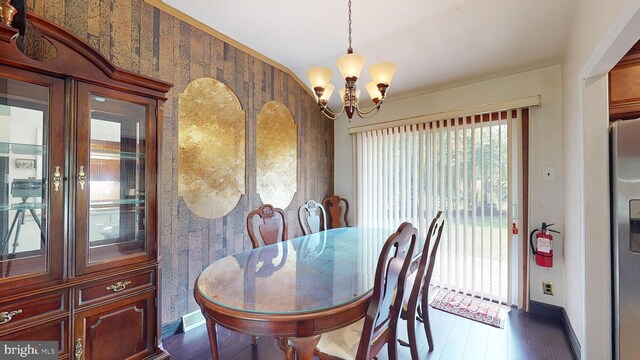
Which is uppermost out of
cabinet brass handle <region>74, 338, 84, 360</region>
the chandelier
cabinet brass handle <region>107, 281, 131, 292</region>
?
the chandelier

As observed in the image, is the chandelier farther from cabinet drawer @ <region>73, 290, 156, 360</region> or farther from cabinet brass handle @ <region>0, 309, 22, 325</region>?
cabinet brass handle @ <region>0, 309, 22, 325</region>

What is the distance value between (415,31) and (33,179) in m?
2.93

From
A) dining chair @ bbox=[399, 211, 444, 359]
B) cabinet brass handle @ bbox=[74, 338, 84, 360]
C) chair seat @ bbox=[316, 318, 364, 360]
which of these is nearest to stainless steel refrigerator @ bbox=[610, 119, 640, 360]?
dining chair @ bbox=[399, 211, 444, 359]

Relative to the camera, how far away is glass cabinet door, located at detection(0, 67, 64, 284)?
1316 millimetres

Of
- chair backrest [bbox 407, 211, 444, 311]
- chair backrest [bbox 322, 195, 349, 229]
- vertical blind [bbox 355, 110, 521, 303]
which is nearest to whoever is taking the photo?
chair backrest [bbox 407, 211, 444, 311]

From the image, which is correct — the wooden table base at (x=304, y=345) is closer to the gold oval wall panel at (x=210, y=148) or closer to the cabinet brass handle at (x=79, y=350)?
the cabinet brass handle at (x=79, y=350)

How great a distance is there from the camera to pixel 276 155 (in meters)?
3.12

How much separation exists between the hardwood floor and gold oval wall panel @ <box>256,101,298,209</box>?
1.40 m

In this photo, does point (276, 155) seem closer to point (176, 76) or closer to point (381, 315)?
point (176, 76)

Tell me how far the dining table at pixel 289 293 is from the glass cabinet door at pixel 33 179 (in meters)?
0.80

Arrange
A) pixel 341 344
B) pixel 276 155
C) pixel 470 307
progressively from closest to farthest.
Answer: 1. pixel 341 344
2. pixel 470 307
3. pixel 276 155

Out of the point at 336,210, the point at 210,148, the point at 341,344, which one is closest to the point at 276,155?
the point at 210,148

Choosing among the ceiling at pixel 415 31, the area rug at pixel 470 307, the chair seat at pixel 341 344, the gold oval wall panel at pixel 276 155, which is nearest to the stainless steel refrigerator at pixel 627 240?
the area rug at pixel 470 307

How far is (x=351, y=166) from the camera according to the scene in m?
3.85
